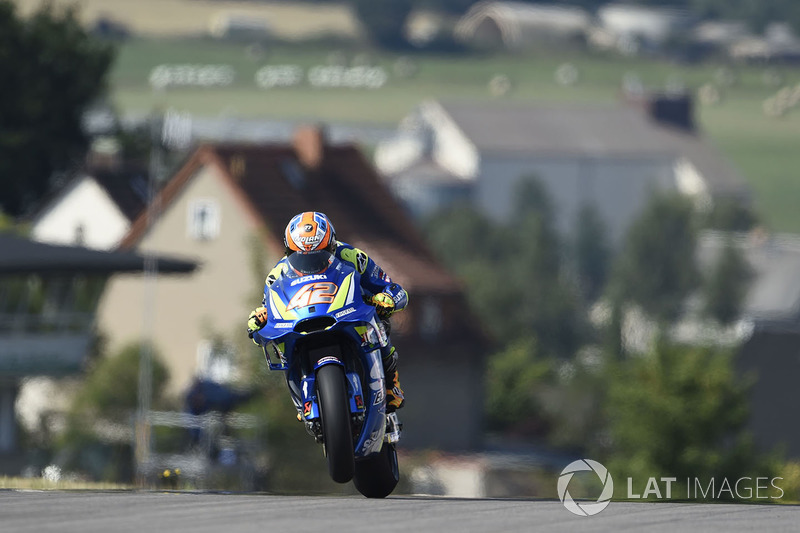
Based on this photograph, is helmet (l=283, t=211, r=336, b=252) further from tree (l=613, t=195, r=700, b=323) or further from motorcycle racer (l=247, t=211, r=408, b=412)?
tree (l=613, t=195, r=700, b=323)

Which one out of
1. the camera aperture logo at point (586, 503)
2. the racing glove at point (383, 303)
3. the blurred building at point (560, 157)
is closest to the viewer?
the camera aperture logo at point (586, 503)

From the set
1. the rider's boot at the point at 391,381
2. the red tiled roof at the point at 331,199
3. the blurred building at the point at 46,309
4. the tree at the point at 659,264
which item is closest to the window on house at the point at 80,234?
the red tiled roof at the point at 331,199

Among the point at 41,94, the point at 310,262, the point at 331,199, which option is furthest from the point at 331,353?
the point at 41,94

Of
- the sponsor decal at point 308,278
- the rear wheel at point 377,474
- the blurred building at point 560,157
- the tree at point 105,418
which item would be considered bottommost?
the rear wheel at point 377,474

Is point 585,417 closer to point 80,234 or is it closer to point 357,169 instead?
point 357,169

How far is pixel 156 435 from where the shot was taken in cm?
4912

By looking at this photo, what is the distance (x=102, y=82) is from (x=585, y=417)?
898 inches

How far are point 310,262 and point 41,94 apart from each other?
221 ft

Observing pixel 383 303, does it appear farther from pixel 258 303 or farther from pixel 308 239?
pixel 258 303

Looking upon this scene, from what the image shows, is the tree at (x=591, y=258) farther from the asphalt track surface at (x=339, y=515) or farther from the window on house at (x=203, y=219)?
the asphalt track surface at (x=339, y=515)

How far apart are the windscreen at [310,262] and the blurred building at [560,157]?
532 feet

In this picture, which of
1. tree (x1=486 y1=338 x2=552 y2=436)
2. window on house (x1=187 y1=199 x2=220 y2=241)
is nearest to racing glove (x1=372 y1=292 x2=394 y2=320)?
window on house (x1=187 y1=199 x2=220 y2=241)

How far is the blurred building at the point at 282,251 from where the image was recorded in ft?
224

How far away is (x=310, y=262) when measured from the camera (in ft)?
42.1
